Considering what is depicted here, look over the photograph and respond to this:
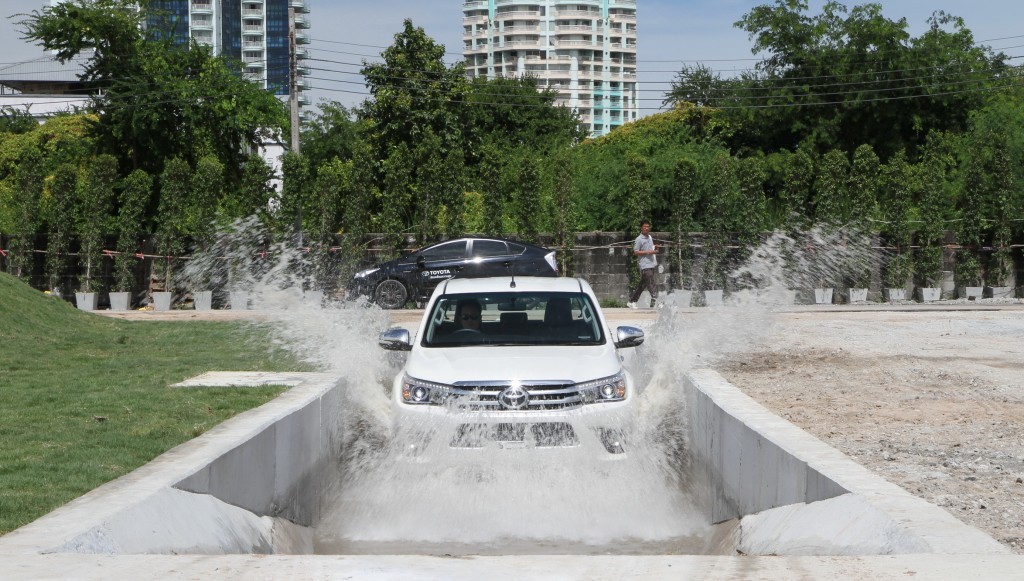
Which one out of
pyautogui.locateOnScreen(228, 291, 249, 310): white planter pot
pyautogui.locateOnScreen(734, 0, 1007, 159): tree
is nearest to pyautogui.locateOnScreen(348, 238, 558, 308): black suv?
pyautogui.locateOnScreen(228, 291, 249, 310): white planter pot

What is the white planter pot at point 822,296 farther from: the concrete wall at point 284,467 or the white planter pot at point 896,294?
the concrete wall at point 284,467

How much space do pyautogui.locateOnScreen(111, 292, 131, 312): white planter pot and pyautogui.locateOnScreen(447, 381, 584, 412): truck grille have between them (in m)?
21.7

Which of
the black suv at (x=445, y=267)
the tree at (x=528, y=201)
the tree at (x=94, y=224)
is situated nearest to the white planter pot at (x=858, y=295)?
the tree at (x=528, y=201)

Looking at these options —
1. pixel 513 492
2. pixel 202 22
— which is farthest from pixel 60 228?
pixel 202 22

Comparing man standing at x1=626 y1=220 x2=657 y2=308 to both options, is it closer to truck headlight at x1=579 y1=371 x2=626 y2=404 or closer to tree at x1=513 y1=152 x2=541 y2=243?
tree at x1=513 y1=152 x2=541 y2=243

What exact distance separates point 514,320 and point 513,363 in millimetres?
1324

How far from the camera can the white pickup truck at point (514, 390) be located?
26.3ft

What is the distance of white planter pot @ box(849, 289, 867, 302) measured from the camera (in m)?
30.2

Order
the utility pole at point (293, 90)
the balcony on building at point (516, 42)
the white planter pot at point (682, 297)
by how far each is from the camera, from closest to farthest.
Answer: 1. the white planter pot at point (682, 297)
2. the utility pole at point (293, 90)
3. the balcony on building at point (516, 42)

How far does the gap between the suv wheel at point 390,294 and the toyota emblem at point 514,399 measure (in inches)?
705

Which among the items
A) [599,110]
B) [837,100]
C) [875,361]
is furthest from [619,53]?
[875,361]

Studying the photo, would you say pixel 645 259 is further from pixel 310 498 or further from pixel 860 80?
pixel 860 80

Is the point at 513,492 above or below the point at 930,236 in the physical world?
below

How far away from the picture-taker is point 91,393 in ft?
34.8
